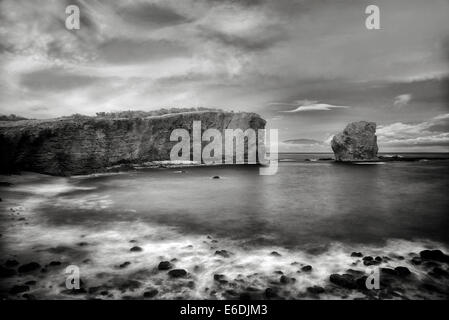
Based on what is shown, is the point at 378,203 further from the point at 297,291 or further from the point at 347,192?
the point at 297,291

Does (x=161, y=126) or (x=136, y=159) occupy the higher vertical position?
(x=161, y=126)

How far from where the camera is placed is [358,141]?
235 feet

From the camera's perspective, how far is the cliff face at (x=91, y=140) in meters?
34.6

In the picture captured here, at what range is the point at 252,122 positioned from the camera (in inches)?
2618

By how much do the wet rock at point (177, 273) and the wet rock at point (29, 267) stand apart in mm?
3913

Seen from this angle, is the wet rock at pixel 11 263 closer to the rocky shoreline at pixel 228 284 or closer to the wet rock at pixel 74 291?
the rocky shoreline at pixel 228 284

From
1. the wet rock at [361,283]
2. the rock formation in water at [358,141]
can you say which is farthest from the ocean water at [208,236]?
the rock formation in water at [358,141]

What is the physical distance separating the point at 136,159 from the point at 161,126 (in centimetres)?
956

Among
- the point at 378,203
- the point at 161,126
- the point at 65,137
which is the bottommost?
the point at 378,203

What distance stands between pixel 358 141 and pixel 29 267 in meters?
78.9

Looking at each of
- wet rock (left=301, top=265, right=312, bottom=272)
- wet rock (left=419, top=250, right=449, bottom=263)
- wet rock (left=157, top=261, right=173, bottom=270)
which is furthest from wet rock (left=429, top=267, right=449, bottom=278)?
wet rock (left=157, top=261, right=173, bottom=270)

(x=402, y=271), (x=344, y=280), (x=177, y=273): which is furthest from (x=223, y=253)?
(x=402, y=271)

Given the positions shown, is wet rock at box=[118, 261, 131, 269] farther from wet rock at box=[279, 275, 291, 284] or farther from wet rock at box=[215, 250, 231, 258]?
wet rock at box=[279, 275, 291, 284]
